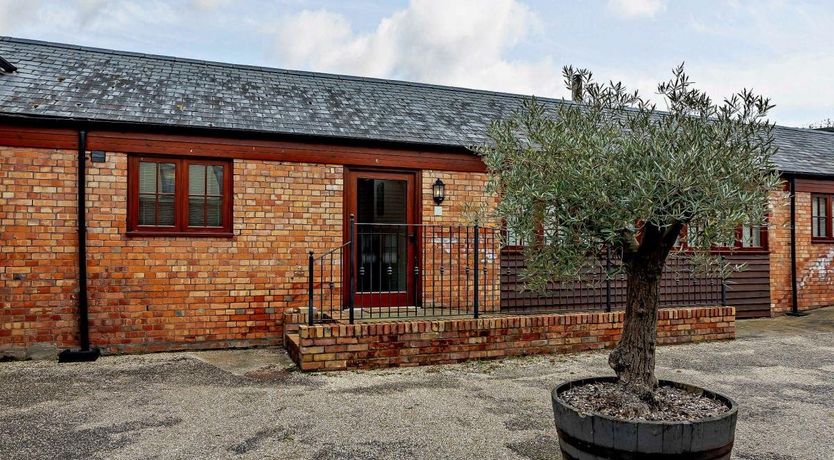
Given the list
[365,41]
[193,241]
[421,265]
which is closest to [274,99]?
[193,241]

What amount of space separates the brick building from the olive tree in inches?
108

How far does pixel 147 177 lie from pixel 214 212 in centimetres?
88

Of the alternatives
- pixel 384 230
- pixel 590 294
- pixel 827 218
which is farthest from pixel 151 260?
pixel 827 218

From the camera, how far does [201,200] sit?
6730 mm

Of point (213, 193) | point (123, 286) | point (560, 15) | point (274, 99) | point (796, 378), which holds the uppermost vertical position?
point (560, 15)

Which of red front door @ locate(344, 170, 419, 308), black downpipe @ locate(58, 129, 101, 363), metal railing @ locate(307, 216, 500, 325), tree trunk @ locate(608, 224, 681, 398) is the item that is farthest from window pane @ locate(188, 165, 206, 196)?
tree trunk @ locate(608, 224, 681, 398)

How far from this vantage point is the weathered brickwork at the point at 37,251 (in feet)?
19.7

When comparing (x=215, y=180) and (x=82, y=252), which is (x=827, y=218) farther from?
(x=82, y=252)

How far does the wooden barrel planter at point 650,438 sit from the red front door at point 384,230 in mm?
4779

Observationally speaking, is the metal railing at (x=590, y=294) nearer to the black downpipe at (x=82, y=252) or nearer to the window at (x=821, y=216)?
the window at (x=821, y=216)

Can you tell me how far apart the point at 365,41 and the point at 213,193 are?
17.6 m

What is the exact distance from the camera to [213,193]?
22.2 ft

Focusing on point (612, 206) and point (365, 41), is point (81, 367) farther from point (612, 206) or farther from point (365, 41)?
point (365, 41)

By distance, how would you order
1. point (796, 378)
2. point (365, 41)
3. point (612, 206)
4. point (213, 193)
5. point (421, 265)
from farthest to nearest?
point (365, 41)
point (421, 265)
point (213, 193)
point (796, 378)
point (612, 206)
